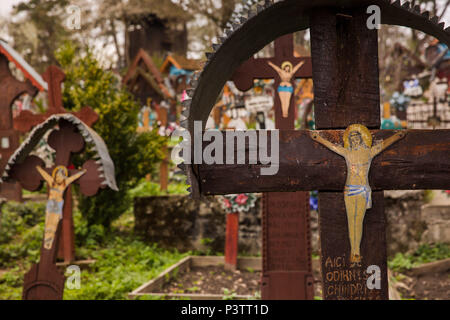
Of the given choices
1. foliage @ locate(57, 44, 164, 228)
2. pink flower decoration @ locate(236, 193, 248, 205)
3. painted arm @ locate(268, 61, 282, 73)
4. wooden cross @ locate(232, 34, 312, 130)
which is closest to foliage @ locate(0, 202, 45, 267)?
foliage @ locate(57, 44, 164, 228)

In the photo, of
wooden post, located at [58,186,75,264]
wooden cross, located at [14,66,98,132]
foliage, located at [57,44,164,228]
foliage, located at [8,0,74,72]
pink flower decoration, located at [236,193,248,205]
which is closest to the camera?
wooden cross, located at [14,66,98,132]

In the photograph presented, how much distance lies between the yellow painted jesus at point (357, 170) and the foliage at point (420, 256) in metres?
4.81

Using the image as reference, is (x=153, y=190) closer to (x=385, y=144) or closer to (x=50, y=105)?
(x=50, y=105)

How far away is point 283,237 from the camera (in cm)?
445

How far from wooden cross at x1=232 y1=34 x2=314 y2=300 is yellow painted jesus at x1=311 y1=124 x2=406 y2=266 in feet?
7.74

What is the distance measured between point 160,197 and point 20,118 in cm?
267

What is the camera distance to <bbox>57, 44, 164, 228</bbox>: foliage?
650cm

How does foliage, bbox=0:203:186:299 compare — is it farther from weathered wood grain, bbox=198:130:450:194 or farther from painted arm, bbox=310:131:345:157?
painted arm, bbox=310:131:345:157

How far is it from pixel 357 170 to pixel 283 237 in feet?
8.36

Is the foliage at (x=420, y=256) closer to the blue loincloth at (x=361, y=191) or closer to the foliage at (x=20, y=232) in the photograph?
the blue loincloth at (x=361, y=191)

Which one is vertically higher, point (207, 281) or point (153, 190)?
point (153, 190)

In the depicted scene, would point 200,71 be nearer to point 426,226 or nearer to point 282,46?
point 282,46

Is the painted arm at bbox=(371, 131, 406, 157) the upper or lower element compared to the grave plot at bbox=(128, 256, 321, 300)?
upper

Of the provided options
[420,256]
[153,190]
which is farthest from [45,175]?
[420,256]
